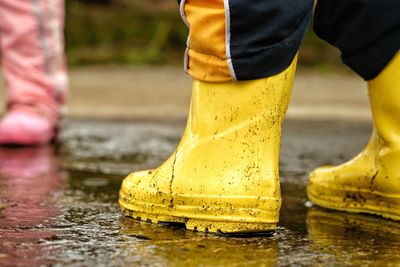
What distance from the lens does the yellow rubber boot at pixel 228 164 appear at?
53.6 inches

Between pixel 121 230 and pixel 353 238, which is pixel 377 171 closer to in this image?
pixel 353 238

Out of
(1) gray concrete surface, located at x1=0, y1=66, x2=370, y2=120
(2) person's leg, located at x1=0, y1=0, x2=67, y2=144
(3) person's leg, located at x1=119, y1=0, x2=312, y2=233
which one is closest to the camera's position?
(3) person's leg, located at x1=119, y1=0, x2=312, y2=233

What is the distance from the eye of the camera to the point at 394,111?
1.51 metres

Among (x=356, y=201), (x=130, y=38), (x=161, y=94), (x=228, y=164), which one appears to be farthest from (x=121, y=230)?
(x=130, y=38)

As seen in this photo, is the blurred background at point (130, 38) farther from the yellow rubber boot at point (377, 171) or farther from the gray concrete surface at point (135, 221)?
the yellow rubber boot at point (377, 171)

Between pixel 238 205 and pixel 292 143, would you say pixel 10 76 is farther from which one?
pixel 238 205

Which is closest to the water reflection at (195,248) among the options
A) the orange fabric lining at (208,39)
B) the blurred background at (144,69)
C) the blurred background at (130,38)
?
the orange fabric lining at (208,39)

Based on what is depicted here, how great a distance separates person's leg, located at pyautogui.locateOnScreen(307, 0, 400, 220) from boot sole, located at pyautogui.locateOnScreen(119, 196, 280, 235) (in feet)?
0.86

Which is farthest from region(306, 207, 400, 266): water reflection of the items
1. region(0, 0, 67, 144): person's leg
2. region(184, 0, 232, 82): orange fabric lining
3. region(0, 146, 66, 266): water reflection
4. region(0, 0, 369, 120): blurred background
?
region(0, 0, 369, 120): blurred background

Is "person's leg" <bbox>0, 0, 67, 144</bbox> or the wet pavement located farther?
"person's leg" <bbox>0, 0, 67, 144</bbox>

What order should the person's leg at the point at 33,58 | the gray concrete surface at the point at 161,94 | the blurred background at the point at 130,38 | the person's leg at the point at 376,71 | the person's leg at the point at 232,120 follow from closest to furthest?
the person's leg at the point at 232,120, the person's leg at the point at 376,71, the person's leg at the point at 33,58, the gray concrete surface at the point at 161,94, the blurred background at the point at 130,38

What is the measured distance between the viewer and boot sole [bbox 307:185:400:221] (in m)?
1.52

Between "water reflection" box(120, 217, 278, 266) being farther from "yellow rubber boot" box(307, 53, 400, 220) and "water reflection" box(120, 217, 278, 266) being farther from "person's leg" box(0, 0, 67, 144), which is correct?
"person's leg" box(0, 0, 67, 144)

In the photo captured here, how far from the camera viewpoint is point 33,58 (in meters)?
2.76
